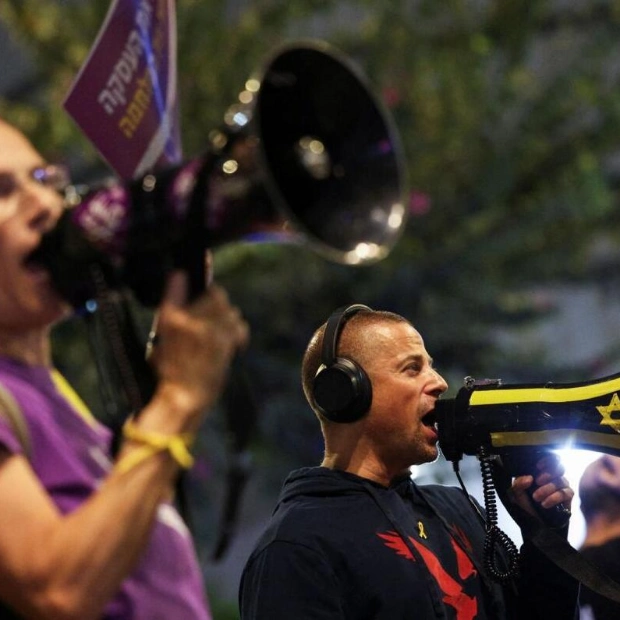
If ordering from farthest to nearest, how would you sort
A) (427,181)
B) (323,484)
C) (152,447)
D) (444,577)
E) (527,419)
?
1. (427,181)
2. (323,484)
3. (444,577)
4. (527,419)
5. (152,447)

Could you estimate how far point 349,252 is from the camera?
1.54 meters

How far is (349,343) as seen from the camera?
2.49m

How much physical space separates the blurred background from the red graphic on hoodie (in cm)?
350

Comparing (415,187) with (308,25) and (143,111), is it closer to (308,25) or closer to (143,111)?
(308,25)

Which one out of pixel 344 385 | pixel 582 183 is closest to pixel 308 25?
pixel 582 183

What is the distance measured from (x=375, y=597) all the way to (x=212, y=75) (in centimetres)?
423

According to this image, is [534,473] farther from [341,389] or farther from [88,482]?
[88,482]

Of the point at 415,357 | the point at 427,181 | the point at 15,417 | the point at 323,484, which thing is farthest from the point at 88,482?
the point at 427,181

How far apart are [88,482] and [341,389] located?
0.98 m

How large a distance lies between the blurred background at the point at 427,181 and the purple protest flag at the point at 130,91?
3.73 meters

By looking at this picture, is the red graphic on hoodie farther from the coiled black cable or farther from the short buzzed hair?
the short buzzed hair

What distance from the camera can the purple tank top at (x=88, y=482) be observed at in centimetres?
143

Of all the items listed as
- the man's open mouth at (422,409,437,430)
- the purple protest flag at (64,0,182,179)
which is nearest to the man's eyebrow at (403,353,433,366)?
the man's open mouth at (422,409,437,430)

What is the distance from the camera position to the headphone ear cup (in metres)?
2.38
